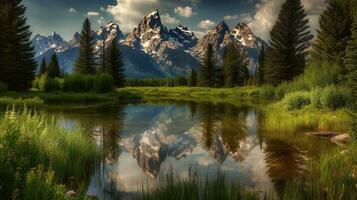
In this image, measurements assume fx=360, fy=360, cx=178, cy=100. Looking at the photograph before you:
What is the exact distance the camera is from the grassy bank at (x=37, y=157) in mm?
5398

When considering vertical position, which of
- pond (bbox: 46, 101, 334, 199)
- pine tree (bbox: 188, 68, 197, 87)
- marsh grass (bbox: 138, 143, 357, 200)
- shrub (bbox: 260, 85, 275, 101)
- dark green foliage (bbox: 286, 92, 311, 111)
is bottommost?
pond (bbox: 46, 101, 334, 199)

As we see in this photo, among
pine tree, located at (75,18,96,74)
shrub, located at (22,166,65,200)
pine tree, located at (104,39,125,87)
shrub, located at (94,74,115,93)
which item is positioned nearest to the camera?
shrub, located at (22,166,65,200)

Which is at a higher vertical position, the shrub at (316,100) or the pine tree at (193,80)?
the pine tree at (193,80)

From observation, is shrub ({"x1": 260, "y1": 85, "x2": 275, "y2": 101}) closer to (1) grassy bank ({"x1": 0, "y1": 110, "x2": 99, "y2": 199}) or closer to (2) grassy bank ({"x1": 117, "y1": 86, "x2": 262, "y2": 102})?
(2) grassy bank ({"x1": 117, "y1": 86, "x2": 262, "y2": 102})

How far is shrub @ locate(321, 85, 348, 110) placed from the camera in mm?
20484

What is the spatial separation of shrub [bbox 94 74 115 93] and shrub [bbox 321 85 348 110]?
37.6 m

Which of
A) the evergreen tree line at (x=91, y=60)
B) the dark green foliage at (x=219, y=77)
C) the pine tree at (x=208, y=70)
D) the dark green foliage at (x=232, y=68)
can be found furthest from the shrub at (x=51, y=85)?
the dark green foliage at (x=219, y=77)

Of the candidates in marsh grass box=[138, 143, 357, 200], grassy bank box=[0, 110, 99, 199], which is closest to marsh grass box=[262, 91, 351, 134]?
marsh grass box=[138, 143, 357, 200]

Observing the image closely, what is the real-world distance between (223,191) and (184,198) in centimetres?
77

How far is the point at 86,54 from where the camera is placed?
78438 millimetres

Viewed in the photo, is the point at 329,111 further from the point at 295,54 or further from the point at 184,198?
the point at 295,54

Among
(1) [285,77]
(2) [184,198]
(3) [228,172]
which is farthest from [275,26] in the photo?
(2) [184,198]

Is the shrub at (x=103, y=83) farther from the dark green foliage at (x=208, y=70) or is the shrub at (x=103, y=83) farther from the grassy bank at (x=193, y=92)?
the dark green foliage at (x=208, y=70)

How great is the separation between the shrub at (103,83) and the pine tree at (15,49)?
28.8 feet
